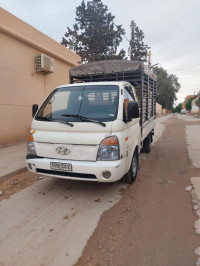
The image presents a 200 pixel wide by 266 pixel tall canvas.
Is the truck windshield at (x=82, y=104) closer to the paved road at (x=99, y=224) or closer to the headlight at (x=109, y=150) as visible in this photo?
the headlight at (x=109, y=150)

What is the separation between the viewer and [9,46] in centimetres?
737

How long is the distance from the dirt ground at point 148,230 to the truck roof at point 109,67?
8.89ft

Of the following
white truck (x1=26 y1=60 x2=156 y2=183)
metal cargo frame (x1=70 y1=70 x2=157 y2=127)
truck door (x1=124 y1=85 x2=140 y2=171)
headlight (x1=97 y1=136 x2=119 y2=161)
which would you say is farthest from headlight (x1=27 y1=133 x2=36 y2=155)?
metal cargo frame (x1=70 y1=70 x2=157 y2=127)

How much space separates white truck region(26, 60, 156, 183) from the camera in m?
3.11

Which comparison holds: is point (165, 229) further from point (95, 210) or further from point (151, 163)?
point (151, 163)

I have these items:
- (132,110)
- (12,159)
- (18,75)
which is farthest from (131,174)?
(18,75)

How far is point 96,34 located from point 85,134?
23446 mm

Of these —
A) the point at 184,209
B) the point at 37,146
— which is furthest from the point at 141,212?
the point at 37,146

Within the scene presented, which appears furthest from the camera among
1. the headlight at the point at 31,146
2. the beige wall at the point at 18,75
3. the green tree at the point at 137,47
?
the green tree at the point at 137,47

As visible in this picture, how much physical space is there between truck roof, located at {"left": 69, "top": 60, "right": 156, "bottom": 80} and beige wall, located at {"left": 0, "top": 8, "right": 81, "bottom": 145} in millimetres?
3161

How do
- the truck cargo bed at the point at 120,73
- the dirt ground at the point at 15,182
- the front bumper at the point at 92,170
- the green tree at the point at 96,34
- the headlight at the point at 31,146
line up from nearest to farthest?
the front bumper at the point at 92,170 < the headlight at the point at 31,146 < the dirt ground at the point at 15,182 < the truck cargo bed at the point at 120,73 < the green tree at the point at 96,34

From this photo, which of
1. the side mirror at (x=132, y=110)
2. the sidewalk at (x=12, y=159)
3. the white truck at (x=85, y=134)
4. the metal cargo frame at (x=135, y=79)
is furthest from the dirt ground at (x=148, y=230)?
the sidewalk at (x=12, y=159)

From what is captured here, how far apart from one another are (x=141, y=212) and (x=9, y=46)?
7.33 m

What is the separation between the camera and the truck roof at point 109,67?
15.9 ft
